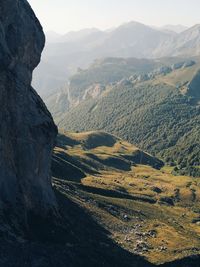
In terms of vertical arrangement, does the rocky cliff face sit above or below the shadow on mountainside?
above

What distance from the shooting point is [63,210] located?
143750 millimetres

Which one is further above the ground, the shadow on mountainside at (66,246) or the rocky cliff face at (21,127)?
the rocky cliff face at (21,127)

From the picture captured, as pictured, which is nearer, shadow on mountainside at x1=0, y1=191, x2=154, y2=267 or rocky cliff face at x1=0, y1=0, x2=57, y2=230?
shadow on mountainside at x1=0, y1=191, x2=154, y2=267

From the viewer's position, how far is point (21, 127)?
121 m

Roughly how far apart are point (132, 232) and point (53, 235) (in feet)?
173

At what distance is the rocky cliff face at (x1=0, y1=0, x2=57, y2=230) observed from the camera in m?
112

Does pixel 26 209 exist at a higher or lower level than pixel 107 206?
higher

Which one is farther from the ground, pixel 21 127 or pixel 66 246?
pixel 21 127

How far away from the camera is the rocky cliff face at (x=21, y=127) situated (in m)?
112

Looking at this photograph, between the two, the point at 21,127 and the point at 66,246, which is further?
the point at 21,127

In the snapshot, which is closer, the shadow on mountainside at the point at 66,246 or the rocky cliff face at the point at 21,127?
the shadow on mountainside at the point at 66,246

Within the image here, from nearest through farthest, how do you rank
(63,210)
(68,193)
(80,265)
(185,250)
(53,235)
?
(80,265) < (53,235) < (63,210) < (185,250) < (68,193)

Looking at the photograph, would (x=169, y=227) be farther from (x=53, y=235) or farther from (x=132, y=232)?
(x=53, y=235)

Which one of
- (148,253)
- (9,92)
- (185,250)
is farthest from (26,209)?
(185,250)
